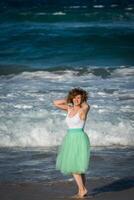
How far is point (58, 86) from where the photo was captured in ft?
57.6

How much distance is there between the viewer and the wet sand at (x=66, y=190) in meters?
8.41

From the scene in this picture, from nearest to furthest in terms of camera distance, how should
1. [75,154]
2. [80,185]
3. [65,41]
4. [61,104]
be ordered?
1. [75,154]
2. [80,185]
3. [61,104]
4. [65,41]

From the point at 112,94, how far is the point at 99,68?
19.0 feet

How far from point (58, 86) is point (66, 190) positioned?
898 centimetres

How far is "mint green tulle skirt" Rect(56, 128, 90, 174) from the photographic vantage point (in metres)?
8.16

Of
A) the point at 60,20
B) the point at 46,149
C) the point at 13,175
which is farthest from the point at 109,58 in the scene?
the point at 13,175

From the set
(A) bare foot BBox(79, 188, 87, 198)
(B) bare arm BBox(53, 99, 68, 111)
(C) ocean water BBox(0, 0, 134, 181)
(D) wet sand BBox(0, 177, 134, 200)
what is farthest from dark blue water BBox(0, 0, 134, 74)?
(A) bare foot BBox(79, 188, 87, 198)

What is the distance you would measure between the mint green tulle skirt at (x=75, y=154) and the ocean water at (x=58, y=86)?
1166 millimetres

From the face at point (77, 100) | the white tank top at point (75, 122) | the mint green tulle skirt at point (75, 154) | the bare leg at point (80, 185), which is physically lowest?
the bare leg at point (80, 185)

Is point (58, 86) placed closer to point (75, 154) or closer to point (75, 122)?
point (75, 122)

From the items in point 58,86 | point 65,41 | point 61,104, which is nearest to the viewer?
point 61,104

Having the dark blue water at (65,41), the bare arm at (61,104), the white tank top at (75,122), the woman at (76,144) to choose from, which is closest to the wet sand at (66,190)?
the woman at (76,144)

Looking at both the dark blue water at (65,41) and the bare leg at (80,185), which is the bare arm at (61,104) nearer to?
the bare leg at (80,185)

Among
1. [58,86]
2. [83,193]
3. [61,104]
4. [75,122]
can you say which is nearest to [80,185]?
[83,193]
